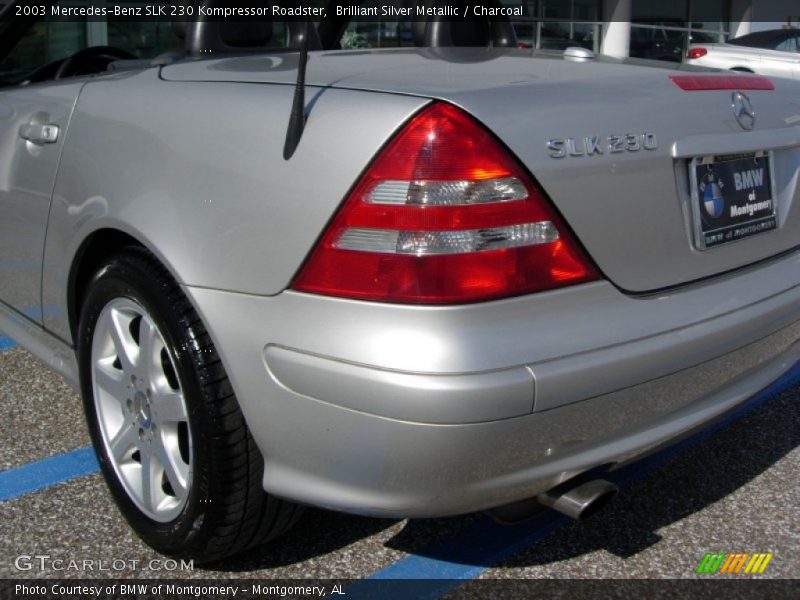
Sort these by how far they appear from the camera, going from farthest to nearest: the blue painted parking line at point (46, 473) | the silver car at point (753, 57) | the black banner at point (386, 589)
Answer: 1. the silver car at point (753, 57)
2. the blue painted parking line at point (46, 473)
3. the black banner at point (386, 589)

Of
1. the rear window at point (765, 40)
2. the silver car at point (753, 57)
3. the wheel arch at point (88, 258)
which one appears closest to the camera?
the wheel arch at point (88, 258)

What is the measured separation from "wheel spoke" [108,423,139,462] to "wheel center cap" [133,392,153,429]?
5 centimetres

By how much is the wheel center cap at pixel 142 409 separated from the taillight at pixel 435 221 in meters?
0.72

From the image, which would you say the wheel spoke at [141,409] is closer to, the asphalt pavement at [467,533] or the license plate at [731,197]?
the asphalt pavement at [467,533]

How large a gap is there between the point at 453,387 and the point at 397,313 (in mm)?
175

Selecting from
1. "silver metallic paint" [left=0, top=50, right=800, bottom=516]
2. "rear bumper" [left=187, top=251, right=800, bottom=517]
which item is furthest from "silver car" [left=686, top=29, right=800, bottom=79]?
"rear bumper" [left=187, top=251, right=800, bottom=517]

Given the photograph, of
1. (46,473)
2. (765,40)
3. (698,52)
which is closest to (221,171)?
(46,473)

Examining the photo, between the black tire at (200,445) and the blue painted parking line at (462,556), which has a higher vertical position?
the black tire at (200,445)

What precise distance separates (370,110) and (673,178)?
693 mm

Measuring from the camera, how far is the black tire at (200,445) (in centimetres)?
197

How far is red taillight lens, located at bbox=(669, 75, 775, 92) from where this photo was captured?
2146mm

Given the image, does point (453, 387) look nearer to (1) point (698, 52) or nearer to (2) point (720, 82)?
(2) point (720, 82)

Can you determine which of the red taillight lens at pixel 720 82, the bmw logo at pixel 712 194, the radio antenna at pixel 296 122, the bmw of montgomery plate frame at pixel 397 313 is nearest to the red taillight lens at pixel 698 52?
the bmw of montgomery plate frame at pixel 397 313

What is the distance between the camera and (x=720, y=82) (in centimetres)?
225
